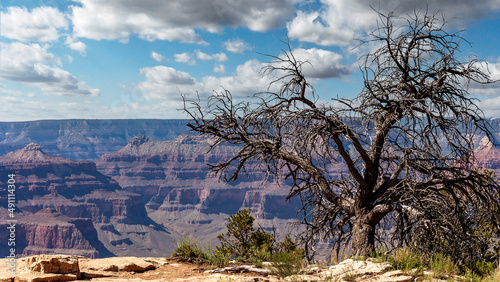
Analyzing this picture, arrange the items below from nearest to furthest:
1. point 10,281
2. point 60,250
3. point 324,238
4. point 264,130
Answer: point 10,281 < point 264,130 < point 324,238 < point 60,250

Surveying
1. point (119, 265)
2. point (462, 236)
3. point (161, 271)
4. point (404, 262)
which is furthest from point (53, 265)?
point (462, 236)

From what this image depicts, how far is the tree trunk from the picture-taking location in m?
9.90

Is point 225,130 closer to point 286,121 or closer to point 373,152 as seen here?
point 286,121

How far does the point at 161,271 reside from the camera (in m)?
9.81

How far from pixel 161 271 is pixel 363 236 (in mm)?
4912

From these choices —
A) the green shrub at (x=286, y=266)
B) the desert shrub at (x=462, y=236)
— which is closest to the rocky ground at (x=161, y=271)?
the green shrub at (x=286, y=266)

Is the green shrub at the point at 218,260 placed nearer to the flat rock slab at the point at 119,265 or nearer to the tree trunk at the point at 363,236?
the flat rock slab at the point at 119,265

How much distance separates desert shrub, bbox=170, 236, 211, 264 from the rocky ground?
252 millimetres

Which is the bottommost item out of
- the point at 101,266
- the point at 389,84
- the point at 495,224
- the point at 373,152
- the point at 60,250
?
the point at 60,250

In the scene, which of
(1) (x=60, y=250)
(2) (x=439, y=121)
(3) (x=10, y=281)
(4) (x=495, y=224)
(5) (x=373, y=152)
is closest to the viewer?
(3) (x=10, y=281)

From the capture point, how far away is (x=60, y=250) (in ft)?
587

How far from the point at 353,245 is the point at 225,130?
4683 millimetres

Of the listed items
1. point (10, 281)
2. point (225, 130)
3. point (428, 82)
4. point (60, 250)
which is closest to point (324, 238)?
point (225, 130)

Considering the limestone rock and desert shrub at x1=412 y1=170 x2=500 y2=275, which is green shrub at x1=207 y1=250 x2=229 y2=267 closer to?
the limestone rock
